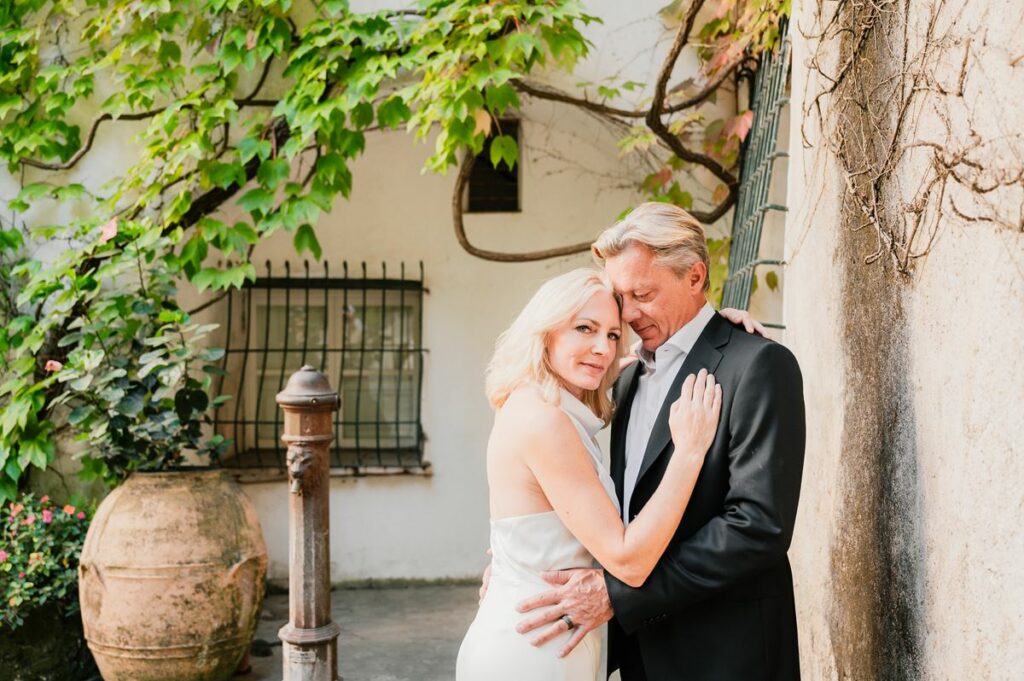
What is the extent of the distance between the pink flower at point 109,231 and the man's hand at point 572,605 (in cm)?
380

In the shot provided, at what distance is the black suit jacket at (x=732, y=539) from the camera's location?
7.07ft

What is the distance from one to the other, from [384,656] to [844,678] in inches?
130

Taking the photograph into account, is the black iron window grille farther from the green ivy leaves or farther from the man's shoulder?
the man's shoulder

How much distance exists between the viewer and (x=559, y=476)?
2297 millimetres

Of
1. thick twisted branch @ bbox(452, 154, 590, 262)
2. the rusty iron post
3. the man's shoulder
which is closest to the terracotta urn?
the rusty iron post

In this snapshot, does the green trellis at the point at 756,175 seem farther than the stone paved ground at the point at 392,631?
No

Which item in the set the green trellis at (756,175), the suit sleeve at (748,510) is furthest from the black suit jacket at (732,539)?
the green trellis at (756,175)

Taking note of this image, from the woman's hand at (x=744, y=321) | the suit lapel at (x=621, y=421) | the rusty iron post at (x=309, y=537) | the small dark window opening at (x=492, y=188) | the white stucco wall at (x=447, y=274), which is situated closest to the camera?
the woman's hand at (x=744, y=321)

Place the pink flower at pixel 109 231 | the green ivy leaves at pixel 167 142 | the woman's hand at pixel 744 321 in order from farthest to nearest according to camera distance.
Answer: the pink flower at pixel 109 231 < the green ivy leaves at pixel 167 142 < the woman's hand at pixel 744 321

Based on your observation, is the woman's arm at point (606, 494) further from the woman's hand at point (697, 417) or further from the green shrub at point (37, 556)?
the green shrub at point (37, 556)

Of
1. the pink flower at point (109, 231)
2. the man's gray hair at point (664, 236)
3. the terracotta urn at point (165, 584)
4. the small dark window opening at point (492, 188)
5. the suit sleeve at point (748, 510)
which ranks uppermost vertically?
the small dark window opening at point (492, 188)

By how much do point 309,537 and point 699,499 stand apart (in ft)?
7.67

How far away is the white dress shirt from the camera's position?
2.49 meters

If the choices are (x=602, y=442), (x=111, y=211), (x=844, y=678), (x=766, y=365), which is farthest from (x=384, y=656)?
(x=766, y=365)
